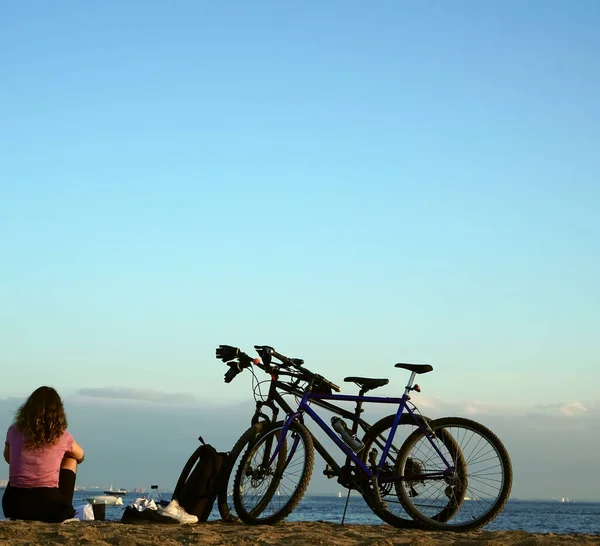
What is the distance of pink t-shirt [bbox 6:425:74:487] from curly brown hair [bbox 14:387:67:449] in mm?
68

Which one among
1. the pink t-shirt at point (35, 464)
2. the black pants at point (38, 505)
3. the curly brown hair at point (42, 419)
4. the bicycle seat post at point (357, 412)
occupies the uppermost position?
the bicycle seat post at point (357, 412)

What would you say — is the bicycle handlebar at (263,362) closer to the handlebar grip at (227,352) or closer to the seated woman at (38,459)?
the handlebar grip at (227,352)

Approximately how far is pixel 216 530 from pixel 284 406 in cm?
150

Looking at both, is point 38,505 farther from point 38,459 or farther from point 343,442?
point 343,442

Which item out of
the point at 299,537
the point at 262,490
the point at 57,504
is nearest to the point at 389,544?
the point at 299,537

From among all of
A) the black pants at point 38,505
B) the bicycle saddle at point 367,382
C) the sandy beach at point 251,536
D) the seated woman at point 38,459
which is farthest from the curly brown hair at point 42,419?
the bicycle saddle at point 367,382

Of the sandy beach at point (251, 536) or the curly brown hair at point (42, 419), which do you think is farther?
the curly brown hair at point (42, 419)

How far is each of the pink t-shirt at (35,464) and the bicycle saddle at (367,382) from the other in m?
2.93

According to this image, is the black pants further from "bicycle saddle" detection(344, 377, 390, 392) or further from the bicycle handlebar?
"bicycle saddle" detection(344, 377, 390, 392)

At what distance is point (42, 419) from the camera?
8008 millimetres

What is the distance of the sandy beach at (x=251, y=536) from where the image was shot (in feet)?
20.7

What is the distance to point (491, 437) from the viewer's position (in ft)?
24.5

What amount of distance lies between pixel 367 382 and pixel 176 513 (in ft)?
7.51

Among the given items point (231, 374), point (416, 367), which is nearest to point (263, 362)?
point (231, 374)
